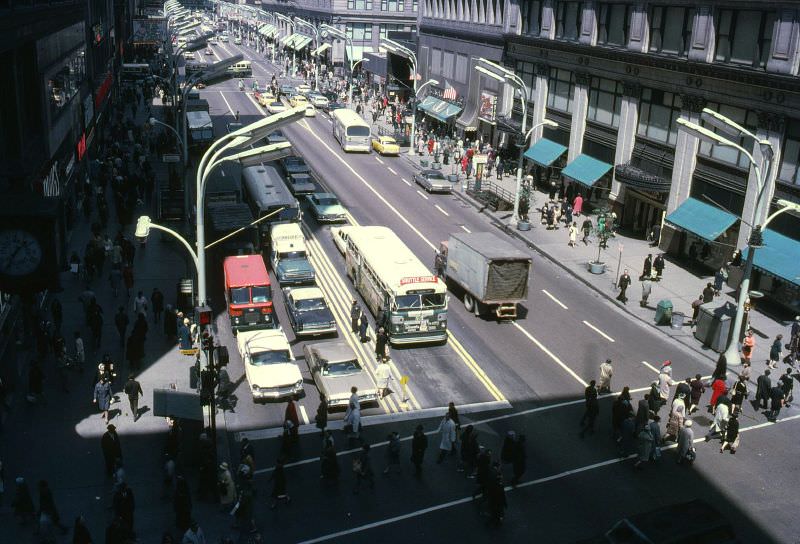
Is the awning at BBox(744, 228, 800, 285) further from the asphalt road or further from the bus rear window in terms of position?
the bus rear window

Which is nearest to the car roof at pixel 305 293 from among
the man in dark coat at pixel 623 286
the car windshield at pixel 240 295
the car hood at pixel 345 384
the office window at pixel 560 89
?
the car windshield at pixel 240 295

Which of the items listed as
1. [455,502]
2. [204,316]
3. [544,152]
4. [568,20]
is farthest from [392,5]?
[455,502]

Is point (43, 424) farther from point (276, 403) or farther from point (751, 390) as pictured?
point (751, 390)

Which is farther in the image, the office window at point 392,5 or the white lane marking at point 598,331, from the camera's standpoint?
the office window at point 392,5

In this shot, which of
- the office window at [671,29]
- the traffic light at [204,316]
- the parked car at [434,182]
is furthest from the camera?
the parked car at [434,182]

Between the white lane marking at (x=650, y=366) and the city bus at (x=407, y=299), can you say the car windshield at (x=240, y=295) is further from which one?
the white lane marking at (x=650, y=366)
